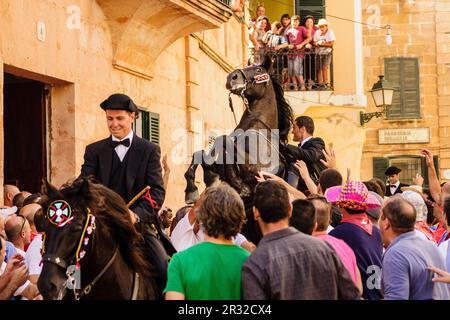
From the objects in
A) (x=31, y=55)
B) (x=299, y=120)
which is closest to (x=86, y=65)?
(x=31, y=55)

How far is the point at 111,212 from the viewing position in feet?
22.8

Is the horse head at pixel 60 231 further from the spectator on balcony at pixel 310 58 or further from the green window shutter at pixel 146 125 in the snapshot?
the spectator on balcony at pixel 310 58

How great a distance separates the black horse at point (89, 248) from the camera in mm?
6422

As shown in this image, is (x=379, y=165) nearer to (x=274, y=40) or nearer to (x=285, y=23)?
(x=285, y=23)

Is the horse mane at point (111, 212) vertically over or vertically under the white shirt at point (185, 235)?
over

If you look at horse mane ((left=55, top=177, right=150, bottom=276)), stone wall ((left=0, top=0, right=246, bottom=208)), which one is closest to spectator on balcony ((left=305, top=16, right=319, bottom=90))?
stone wall ((left=0, top=0, right=246, bottom=208))

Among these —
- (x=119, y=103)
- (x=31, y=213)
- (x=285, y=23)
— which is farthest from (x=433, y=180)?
(x=285, y=23)

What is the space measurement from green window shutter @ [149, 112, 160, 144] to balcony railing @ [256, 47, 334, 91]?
1128cm

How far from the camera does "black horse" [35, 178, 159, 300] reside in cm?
642

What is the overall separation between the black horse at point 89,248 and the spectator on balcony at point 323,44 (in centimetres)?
2235

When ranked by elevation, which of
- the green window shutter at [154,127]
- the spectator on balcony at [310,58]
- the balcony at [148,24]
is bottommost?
the green window shutter at [154,127]

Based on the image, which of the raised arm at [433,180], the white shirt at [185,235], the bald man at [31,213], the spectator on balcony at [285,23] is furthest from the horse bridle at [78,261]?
the spectator on balcony at [285,23]

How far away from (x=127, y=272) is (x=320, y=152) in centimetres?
545

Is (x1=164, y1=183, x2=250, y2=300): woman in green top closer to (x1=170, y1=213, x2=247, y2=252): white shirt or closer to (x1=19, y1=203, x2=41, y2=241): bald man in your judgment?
(x1=170, y1=213, x2=247, y2=252): white shirt
